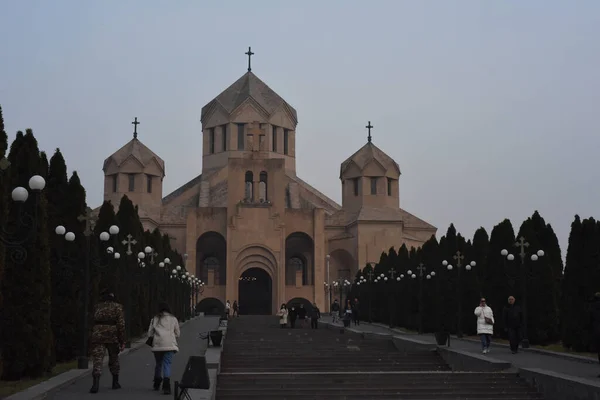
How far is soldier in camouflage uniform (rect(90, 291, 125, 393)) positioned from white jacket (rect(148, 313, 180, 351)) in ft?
1.33

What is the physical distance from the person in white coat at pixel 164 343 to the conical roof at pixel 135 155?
4261cm

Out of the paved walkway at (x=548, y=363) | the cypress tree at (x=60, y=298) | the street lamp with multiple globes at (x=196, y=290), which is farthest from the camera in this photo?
the street lamp with multiple globes at (x=196, y=290)

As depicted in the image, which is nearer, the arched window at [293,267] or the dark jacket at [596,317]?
the dark jacket at [596,317]

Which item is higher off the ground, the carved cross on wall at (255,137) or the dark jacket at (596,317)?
the carved cross on wall at (255,137)

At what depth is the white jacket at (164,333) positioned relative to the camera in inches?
412

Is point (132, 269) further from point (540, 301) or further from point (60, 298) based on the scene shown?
point (540, 301)

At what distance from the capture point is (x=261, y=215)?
50.8 metres

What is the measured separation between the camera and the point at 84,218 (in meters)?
14.7

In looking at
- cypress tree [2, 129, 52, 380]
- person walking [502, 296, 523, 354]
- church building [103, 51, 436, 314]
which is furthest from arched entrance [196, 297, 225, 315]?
cypress tree [2, 129, 52, 380]

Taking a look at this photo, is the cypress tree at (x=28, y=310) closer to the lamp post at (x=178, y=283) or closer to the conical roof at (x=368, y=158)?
the lamp post at (x=178, y=283)

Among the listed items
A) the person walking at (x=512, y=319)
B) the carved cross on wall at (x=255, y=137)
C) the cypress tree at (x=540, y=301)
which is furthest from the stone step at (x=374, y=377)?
the carved cross on wall at (x=255, y=137)

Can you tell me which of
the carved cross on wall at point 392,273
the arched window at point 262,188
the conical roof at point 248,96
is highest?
the conical roof at point 248,96

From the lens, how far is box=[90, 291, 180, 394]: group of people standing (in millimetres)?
10422

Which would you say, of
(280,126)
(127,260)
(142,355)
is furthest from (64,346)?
(280,126)
